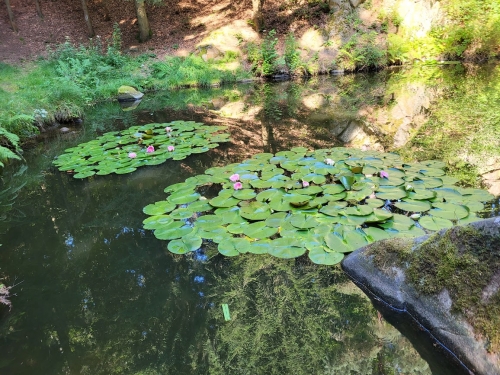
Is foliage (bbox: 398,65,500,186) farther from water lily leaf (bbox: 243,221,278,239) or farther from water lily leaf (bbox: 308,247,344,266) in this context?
water lily leaf (bbox: 243,221,278,239)

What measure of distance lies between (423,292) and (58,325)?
7.41 ft

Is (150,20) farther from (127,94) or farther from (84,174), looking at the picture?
(84,174)

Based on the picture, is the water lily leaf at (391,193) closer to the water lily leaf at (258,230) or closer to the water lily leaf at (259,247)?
the water lily leaf at (258,230)

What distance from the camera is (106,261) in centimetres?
293

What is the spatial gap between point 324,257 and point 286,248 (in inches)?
11.3

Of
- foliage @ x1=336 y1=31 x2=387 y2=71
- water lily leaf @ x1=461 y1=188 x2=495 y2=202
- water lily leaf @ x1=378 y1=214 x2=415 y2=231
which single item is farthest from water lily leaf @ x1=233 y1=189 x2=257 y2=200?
foliage @ x1=336 y1=31 x2=387 y2=71

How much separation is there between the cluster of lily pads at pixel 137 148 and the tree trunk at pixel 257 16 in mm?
9172

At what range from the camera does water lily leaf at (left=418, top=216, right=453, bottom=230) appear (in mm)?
2725

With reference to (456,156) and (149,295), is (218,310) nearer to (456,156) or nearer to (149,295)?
(149,295)

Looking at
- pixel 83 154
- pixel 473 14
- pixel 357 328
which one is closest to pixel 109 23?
pixel 83 154

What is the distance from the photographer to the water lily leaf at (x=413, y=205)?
2.96 meters

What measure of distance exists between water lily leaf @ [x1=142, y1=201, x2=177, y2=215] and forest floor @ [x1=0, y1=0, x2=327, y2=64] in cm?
1145

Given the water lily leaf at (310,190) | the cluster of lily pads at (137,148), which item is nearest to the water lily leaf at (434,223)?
the water lily leaf at (310,190)

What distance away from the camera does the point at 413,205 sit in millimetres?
3025
